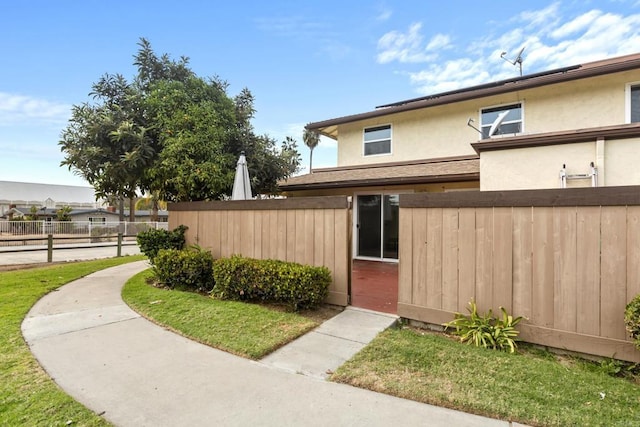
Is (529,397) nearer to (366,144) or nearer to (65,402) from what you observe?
(65,402)

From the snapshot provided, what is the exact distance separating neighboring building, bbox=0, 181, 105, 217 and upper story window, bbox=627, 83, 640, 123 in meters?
46.2

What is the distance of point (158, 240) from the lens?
26.5 ft

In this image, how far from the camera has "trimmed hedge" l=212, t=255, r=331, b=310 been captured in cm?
511

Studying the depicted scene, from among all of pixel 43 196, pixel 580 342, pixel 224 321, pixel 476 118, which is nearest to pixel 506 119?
pixel 476 118

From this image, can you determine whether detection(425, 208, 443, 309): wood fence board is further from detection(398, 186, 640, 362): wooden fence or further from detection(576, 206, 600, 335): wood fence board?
detection(576, 206, 600, 335): wood fence board

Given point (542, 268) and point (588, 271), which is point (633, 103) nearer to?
point (588, 271)

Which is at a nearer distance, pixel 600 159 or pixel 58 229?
pixel 600 159

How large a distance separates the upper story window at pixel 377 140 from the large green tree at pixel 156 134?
5358mm

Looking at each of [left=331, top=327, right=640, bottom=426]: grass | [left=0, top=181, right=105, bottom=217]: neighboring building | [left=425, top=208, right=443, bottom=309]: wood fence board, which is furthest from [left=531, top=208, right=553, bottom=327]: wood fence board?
[left=0, top=181, right=105, bottom=217]: neighboring building

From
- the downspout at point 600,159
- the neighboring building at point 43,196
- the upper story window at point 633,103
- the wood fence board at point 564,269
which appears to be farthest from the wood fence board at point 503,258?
the neighboring building at point 43,196

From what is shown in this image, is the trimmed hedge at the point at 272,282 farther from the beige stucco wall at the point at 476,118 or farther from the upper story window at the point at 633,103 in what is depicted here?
the upper story window at the point at 633,103

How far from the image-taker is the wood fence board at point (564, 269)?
12.1 ft

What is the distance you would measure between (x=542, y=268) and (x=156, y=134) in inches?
346

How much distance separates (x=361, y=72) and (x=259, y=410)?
47.8 feet
